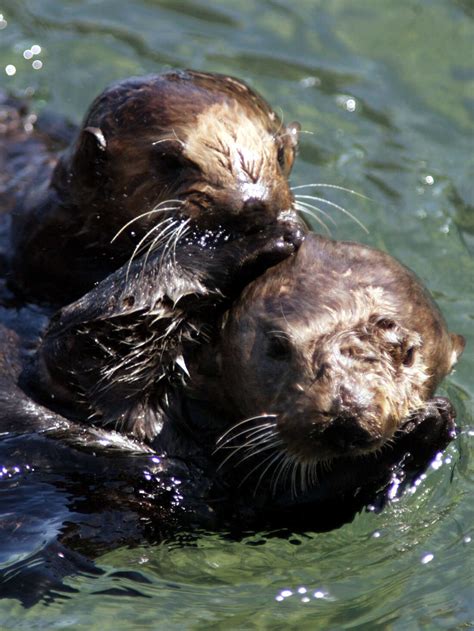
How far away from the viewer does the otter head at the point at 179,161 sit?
17.3 ft

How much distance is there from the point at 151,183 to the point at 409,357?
5.01 feet

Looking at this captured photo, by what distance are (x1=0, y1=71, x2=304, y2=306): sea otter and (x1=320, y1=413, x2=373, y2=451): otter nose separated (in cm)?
98

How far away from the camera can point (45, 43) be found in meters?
8.55

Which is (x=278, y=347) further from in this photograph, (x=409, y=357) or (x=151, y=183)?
(x=151, y=183)

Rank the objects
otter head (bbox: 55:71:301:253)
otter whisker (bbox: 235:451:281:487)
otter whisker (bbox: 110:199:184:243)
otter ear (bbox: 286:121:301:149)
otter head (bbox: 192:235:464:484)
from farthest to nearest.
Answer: otter ear (bbox: 286:121:301:149) < otter whisker (bbox: 110:199:184:243) < otter head (bbox: 55:71:301:253) < otter whisker (bbox: 235:451:281:487) < otter head (bbox: 192:235:464:484)

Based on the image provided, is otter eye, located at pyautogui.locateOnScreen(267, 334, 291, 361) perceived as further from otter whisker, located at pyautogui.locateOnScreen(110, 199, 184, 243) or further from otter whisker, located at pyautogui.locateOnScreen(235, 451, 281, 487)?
otter whisker, located at pyautogui.locateOnScreen(110, 199, 184, 243)

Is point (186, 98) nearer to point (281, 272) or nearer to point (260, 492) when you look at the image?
point (281, 272)

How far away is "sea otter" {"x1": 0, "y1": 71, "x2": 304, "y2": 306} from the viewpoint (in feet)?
17.3

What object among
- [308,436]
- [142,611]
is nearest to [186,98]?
[308,436]

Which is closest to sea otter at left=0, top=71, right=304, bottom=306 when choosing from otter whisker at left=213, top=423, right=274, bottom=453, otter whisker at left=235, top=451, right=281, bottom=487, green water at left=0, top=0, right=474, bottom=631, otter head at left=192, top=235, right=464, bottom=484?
otter head at left=192, top=235, right=464, bottom=484

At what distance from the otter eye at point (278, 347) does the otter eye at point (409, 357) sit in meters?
0.46

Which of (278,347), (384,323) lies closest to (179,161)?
(278,347)

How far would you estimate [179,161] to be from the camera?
18.2 feet

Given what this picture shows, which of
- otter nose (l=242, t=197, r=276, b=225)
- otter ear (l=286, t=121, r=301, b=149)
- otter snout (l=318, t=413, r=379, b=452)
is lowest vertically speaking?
otter snout (l=318, t=413, r=379, b=452)
